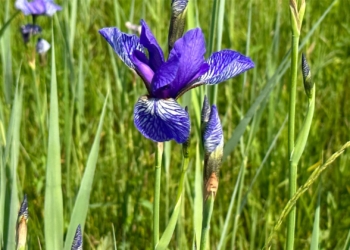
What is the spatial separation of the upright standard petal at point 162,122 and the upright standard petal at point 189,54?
5cm

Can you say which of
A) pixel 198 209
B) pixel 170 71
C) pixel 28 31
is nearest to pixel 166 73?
pixel 170 71

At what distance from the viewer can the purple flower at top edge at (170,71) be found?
64 centimetres

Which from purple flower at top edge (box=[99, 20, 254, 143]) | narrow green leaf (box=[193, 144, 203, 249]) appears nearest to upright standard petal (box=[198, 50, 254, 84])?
purple flower at top edge (box=[99, 20, 254, 143])

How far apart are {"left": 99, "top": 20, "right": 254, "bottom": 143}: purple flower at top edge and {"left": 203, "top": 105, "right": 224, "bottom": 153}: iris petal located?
4 cm

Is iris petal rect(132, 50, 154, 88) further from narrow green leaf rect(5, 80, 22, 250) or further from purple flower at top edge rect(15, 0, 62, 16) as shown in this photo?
purple flower at top edge rect(15, 0, 62, 16)

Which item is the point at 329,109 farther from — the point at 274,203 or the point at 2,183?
the point at 2,183

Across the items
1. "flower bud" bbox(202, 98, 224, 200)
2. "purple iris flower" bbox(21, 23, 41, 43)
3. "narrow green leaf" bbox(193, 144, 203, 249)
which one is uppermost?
"purple iris flower" bbox(21, 23, 41, 43)

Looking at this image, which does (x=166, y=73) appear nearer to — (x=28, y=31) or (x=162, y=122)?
(x=162, y=122)

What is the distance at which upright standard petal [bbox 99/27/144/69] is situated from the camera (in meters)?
0.71

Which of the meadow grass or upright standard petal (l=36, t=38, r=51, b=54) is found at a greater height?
upright standard petal (l=36, t=38, r=51, b=54)

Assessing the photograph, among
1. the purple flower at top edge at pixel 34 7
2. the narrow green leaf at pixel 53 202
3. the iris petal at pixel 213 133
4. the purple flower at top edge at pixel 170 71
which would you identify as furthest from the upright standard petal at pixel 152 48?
the purple flower at top edge at pixel 34 7

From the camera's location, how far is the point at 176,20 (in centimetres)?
69

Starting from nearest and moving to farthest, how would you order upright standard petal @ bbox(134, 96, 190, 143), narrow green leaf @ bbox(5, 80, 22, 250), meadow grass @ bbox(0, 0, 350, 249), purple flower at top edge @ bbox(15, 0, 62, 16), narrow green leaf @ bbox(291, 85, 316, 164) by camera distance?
upright standard petal @ bbox(134, 96, 190, 143)
narrow green leaf @ bbox(291, 85, 316, 164)
narrow green leaf @ bbox(5, 80, 22, 250)
meadow grass @ bbox(0, 0, 350, 249)
purple flower at top edge @ bbox(15, 0, 62, 16)

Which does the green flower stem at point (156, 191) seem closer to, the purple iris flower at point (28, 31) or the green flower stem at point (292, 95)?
the green flower stem at point (292, 95)
